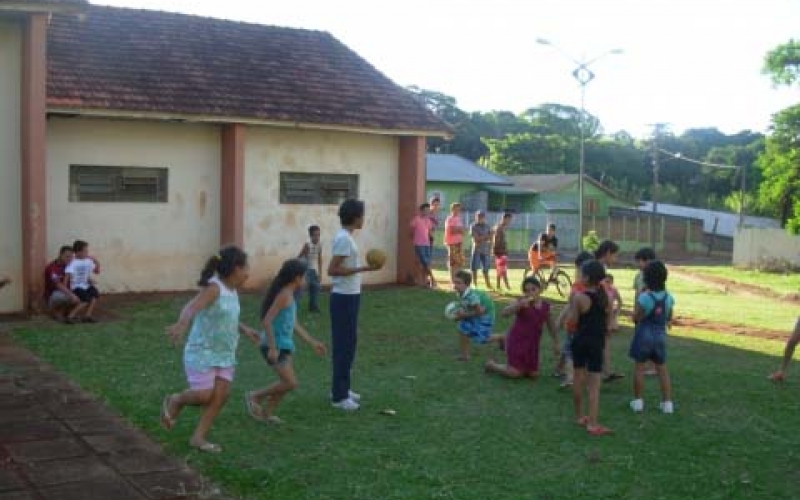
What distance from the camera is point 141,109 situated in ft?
48.6

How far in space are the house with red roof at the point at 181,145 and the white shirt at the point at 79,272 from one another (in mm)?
498

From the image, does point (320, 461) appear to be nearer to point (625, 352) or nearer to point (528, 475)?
point (528, 475)

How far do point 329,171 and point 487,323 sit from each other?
793 cm

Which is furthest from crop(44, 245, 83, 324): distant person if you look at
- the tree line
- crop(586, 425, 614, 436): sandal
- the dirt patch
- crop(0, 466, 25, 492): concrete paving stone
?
the tree line

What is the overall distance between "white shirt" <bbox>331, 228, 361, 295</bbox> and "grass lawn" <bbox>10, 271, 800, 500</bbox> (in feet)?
3.39

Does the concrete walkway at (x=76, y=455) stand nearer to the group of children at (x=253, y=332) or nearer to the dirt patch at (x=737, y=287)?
the group of children at (x=253, y=332)

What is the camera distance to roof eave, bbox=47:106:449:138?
1432cm

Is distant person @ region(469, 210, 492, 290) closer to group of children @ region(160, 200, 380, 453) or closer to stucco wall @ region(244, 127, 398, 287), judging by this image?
stucco wall @ region(244, 127, 398, 287)

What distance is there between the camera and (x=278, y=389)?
723 cm

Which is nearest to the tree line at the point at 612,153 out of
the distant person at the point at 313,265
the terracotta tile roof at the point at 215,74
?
the terracotta tile roof at the point at 215,74

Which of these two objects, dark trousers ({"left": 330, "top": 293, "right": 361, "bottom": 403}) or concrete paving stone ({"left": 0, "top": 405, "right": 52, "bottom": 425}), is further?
dark trousers ({"left": 330, "top": 293, "right": 361, "bottom": 403})

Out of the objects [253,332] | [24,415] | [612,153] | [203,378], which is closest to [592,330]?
[253,332]

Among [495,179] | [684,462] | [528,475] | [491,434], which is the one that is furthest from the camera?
[495,179]

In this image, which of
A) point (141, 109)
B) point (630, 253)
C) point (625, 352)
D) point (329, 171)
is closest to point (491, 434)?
point (625, 352)
